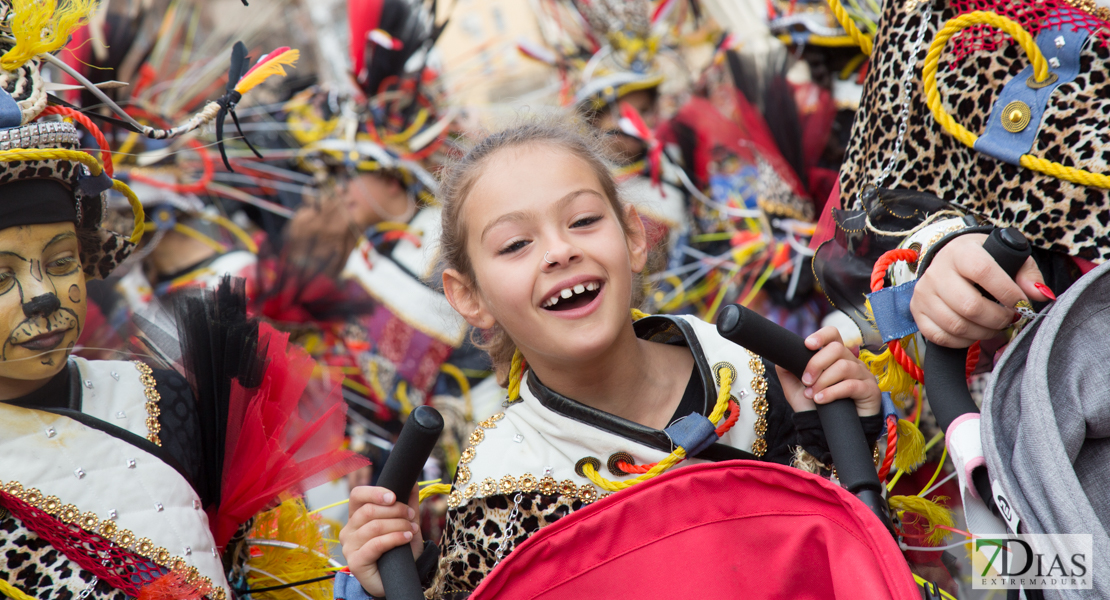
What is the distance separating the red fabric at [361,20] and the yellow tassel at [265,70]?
2.89 meters

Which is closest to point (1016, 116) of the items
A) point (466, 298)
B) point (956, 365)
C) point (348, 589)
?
point (956, 365)

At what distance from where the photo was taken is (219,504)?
5.24 ft

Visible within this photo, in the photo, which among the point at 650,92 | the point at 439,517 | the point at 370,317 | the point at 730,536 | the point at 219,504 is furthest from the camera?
the point at 650,92

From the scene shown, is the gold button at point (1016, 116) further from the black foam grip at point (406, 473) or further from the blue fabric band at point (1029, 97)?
the black foam grip at point (406, 473)

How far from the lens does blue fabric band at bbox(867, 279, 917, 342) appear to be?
4.31 ft

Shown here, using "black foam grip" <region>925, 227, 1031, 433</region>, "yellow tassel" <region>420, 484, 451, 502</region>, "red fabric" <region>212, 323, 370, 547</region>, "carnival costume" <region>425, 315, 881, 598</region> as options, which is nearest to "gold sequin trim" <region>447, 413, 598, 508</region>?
"carnival costume" <region>425, 315, 881, 598</region>

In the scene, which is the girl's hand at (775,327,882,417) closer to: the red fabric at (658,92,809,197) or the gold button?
the gold button

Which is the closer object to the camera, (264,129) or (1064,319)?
(1064,319)

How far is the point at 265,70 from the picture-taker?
1580 millimetres

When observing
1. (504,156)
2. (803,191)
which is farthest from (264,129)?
(504,156)

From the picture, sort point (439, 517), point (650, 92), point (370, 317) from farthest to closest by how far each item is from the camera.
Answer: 1. point (650, 92)
2. point (370, 317)
3. point (439, 517)

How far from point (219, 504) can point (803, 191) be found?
2.39 m

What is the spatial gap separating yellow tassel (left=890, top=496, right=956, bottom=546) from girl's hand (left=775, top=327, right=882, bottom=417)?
0.27 metres

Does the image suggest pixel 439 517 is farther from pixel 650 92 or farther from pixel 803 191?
pixel 650 92
